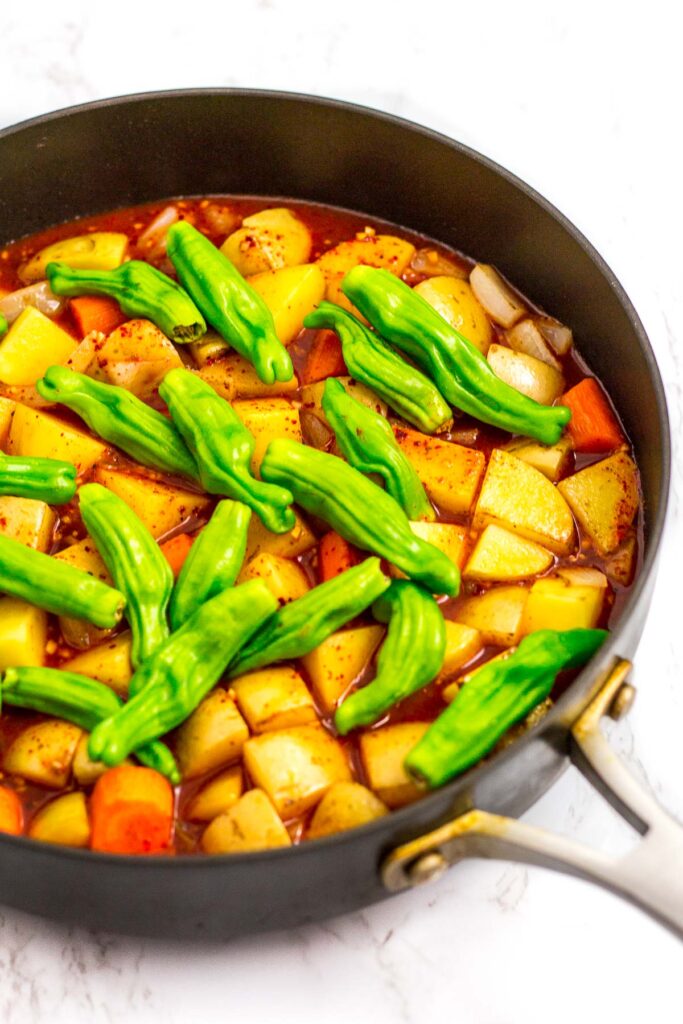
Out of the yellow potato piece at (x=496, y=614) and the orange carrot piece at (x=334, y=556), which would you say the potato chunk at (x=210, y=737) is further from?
the yellow potato piece at (x=496, y=614)

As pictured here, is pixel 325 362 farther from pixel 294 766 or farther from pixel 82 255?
pixel 294 766

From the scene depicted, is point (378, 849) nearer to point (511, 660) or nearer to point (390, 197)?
point (511, 660)

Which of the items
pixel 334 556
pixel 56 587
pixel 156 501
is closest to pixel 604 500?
pixel 334 556

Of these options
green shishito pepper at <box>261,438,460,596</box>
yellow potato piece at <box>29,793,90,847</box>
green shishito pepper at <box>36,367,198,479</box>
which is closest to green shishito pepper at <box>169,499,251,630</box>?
green shishito pepper at <box>261,438,460,596</box>

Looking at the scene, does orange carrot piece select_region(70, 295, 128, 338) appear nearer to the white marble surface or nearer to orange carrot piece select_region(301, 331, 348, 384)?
orange carrot piece select_region(301, 331, 348, 384)

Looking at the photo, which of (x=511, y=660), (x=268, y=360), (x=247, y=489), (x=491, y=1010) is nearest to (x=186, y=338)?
(x=268, y=360)
